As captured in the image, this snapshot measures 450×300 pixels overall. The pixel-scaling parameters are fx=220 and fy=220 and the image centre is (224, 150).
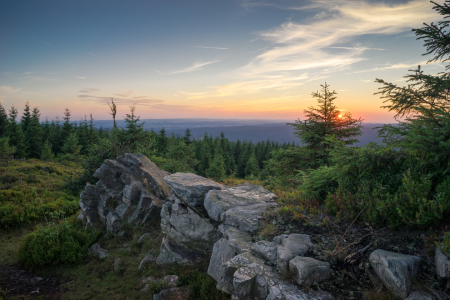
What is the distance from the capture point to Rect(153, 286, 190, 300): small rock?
23.8 feet

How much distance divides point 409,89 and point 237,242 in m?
7.44

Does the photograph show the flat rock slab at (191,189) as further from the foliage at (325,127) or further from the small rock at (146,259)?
the foliage at (325,127)

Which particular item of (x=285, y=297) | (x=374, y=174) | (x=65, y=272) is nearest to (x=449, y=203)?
(x=374, y=174)

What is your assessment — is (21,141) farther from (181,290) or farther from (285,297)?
(285,297)

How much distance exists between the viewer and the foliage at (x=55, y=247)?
10.5 metres

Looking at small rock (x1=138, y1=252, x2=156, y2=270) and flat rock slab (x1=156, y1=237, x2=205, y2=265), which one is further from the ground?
flat rock slab (x1=156, y1=237, x2=205, y2=265)

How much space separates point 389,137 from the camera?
6.95 metres

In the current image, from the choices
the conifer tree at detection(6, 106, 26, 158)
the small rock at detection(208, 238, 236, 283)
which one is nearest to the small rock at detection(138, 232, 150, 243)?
the small rock at detection(208, 238, 236, 283)

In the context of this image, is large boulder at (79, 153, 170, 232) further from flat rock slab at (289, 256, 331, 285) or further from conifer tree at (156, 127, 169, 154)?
conifer tree at (156, 127, 169, 154)

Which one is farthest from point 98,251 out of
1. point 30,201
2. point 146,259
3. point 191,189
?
point 30,201

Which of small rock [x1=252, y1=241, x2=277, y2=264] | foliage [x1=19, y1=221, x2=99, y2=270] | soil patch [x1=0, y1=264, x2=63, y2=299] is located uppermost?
small rock [x1=252, y1=241, x2=277, y2=264]

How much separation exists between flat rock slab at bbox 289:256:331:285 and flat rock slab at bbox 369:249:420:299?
105cm

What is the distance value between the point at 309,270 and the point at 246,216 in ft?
11.2

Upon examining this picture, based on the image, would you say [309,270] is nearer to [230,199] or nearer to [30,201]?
[230,199]
